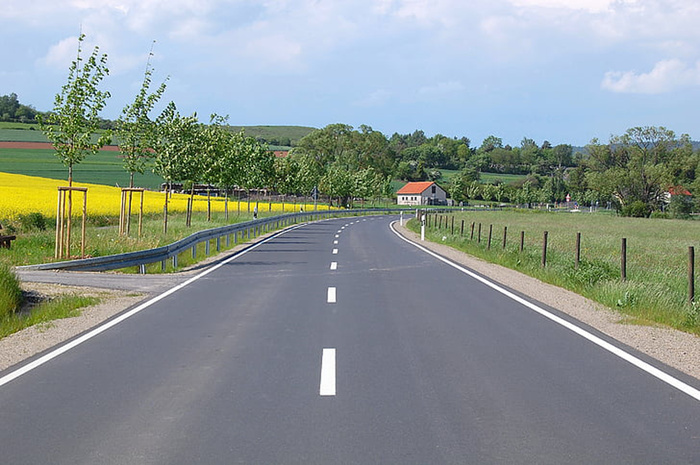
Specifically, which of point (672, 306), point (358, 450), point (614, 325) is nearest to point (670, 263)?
point (672, 306)

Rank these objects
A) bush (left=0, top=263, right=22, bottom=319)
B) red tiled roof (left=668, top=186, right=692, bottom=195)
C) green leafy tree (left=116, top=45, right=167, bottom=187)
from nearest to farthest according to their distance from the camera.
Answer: bush (left=0, top=263, right=22, bottom=319), green leafy tree (left=116, top=45, right=167, bottom=187), red tiled roof (left=668, top=186, right=692, bottom=195)

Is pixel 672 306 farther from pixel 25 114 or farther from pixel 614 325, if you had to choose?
pixel 25 114

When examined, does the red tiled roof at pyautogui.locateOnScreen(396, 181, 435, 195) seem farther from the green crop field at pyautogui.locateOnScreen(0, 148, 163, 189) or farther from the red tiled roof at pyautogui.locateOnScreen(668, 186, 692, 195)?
the green crop field at pyautogui.locateOnScreen(0, 148, 163, 189)

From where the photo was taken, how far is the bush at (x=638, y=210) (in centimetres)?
9381

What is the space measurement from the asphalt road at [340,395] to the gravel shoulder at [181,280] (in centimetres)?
42

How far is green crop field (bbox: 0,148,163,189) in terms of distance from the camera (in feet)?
272

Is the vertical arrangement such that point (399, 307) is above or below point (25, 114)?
below

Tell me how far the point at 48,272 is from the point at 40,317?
5707 millimetres

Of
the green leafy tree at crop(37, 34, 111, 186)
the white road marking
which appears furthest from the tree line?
the white road marking

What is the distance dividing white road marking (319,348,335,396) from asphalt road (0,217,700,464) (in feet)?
0.07

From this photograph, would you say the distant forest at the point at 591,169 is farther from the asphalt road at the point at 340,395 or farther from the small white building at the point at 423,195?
the asphalt road at the point at 340,395

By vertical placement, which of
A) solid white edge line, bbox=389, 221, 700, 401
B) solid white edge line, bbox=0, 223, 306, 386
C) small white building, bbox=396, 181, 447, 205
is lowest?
solid white edge line, bbox=0, 223, 306, 386

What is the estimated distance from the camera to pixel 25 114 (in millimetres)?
138375

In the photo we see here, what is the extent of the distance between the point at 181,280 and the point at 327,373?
31.3 ft
